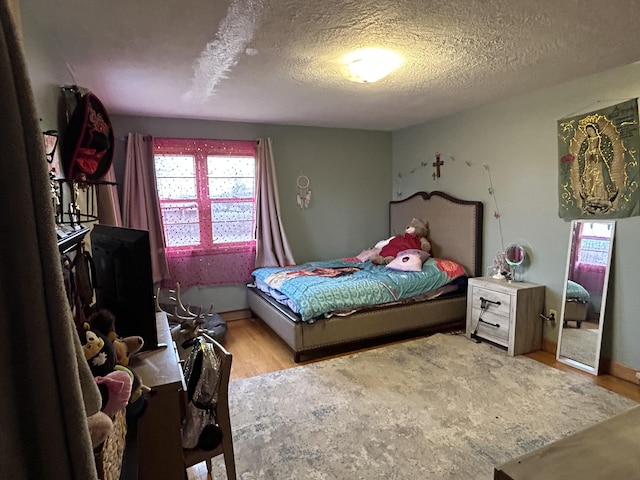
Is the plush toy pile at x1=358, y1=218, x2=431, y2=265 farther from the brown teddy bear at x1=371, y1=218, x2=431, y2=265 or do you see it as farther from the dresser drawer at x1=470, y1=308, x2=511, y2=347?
the dresser drawer at x1=470, y1=308, x2=511, y2=347

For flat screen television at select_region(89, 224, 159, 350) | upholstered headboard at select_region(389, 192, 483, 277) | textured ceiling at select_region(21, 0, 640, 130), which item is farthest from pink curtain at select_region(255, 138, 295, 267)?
flat screen television at select_region(89, 224, 159, 350)

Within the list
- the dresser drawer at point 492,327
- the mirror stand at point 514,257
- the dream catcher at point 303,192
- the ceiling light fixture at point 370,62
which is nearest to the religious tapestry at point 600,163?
the mirror stand at point 514,257

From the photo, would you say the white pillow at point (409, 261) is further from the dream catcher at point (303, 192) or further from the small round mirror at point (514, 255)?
the dream catcher at point (303, 192)

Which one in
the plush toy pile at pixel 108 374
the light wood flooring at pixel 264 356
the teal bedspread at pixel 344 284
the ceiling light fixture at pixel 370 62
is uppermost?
the ceiling light fixture at pixel 370 62

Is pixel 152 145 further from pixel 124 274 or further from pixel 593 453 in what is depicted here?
pixel 593 453

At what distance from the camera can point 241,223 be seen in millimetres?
4352

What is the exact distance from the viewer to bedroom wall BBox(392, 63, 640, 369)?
8.95ft

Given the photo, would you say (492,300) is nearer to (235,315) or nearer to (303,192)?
(303,192)

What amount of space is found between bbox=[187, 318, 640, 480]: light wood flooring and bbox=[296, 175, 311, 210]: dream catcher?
1.46 m

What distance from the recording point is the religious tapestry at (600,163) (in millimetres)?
2635

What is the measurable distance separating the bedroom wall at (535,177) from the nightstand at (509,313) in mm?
125

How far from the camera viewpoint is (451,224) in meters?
4.09

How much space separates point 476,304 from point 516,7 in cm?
247

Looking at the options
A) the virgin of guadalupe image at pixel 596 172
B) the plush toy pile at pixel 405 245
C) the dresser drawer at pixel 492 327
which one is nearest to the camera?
the virgin of guadalupe image at pixel 596 172
